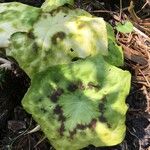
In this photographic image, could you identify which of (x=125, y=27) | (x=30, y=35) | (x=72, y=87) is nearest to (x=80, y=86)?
(x=72, y=87)

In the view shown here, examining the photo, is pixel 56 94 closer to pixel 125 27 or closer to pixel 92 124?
pixel 92 124

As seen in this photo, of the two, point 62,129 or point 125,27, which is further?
point 125,27

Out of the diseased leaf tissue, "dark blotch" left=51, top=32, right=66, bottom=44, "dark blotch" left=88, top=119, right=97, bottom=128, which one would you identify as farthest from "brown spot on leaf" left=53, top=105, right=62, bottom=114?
"dark blotch" left=51, top=32, right=66, bottom=44

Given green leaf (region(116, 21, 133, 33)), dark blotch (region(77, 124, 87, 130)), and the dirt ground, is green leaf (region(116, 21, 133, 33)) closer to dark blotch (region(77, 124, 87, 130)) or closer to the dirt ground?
the dirt ground

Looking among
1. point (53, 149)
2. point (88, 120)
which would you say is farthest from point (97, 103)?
point (53, 149)

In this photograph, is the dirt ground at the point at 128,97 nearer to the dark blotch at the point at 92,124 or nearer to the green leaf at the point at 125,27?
the green leaf at the point at 125,27

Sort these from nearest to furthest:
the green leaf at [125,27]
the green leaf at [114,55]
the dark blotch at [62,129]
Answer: the dark blotch at [62,129] → the green leaf at [114,55] → the green leaf at [125,27]

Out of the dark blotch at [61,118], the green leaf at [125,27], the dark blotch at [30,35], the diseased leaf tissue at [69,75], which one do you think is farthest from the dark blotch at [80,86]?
the green leaf at [125,27]
